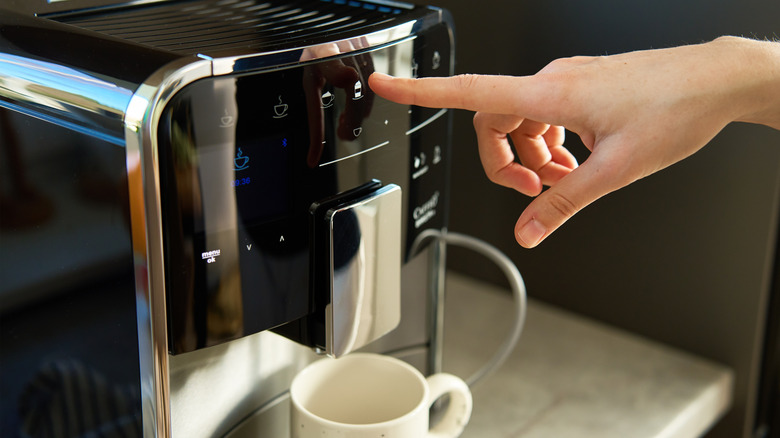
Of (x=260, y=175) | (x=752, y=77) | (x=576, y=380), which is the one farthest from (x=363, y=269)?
(x=576, y=380)

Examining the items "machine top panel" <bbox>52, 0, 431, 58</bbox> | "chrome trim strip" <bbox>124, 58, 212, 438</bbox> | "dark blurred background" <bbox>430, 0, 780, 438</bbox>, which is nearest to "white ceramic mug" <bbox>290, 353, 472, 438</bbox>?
"chrome trim strip" <bbox>124, 58, 212, 438</bbox>

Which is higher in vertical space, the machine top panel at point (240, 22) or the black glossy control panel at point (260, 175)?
the machine top panel at point (240, 22)

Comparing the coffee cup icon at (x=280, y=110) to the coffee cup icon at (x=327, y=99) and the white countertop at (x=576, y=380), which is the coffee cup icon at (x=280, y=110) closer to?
the coffee cup icon at (x=327, y=99)

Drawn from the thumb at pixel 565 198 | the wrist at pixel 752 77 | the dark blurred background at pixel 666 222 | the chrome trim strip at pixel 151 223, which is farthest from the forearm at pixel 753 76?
the chrome trim strip at pixel 151 223

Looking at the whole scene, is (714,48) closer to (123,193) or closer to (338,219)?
(338,219)

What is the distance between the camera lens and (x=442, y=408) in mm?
698

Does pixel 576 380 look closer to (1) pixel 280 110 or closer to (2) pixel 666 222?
(2) pixel 666 222

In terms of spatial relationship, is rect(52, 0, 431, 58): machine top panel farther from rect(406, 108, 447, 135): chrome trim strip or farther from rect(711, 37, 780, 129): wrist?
rect(711, 37, 780, 129): wrist

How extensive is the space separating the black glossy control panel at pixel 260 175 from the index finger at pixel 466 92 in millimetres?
19

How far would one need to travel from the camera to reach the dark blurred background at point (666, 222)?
75cm

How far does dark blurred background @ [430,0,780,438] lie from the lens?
754 millimetres

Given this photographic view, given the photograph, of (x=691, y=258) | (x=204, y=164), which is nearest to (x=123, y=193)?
(x=204, y=164)

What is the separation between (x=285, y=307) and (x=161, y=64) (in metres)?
0.15

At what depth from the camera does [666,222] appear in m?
0.82
